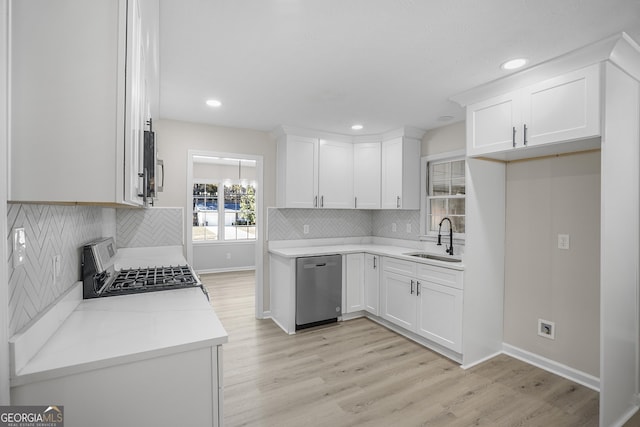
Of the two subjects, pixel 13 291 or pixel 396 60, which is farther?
pixel 396 60

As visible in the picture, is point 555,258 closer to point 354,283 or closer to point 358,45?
point 354,283

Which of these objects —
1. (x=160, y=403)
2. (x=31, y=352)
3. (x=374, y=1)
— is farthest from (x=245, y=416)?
(x=374, y=1)

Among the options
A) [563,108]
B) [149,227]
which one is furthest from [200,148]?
[563,108]

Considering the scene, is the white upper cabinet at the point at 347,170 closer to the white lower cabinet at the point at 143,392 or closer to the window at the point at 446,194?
the window at the point at 446,194

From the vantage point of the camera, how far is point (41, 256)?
1261 mm

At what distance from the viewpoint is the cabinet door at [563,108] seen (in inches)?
77.6

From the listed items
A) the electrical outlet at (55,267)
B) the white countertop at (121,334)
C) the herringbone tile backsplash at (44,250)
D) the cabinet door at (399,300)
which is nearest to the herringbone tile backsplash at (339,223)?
the cabinet door at (399,300)

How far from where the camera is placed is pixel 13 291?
1.00m

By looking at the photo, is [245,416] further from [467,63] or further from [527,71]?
[527,71]

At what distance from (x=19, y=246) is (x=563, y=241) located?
351 centimetres

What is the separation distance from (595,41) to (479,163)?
1.14m

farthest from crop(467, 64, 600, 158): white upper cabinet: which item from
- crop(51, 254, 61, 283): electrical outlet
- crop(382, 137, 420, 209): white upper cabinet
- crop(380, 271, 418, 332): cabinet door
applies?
crop(51, 254, 61, 283): electrical outlet

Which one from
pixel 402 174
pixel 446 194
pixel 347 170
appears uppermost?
pixel 347 170

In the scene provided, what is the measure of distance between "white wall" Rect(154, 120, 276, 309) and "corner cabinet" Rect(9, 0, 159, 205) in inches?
110
